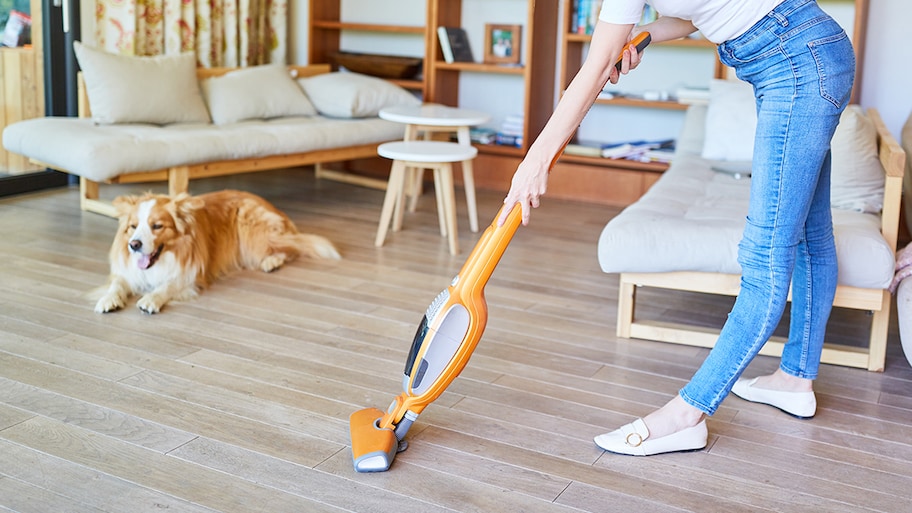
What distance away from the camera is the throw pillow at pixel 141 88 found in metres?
4.09

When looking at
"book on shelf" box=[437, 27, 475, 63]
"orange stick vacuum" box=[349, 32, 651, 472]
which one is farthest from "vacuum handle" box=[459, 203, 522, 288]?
"book on shelf" box=[437, 27, 475, 63]

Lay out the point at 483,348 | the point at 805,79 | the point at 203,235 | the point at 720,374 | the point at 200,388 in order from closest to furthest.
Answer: the point at 805,79 → the point at 720,374 → the point at 200,388 → the point at 483,348 → the point at 203,235

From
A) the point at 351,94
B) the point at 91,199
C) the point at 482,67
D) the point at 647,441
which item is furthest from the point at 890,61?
the point at 91,199

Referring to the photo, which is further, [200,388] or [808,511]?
[200,388]

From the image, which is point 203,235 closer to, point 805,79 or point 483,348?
point 483,348

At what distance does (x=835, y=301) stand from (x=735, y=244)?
0.29 meters

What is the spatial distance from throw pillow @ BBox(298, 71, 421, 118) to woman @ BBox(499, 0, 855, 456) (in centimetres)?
295

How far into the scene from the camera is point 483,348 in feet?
8.60

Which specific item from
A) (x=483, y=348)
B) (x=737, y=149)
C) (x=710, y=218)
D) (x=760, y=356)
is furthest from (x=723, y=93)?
(x=483, y=348)

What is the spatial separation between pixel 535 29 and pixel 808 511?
3479 millimetres

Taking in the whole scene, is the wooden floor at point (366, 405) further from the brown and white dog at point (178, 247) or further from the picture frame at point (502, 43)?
the picture frame at point (502, 43)

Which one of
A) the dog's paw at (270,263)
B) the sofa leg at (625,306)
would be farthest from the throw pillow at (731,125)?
the dog's paw at (270,263)

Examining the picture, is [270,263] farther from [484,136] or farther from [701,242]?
[484,136]

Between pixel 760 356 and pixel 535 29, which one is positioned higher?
pixel 535 29
